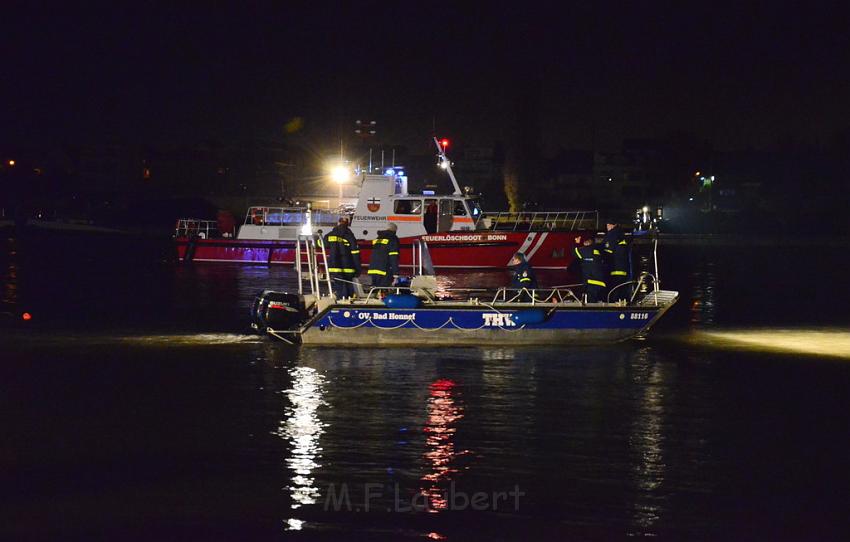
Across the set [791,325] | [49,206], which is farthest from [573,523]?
[49,206]

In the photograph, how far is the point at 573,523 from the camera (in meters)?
7.56

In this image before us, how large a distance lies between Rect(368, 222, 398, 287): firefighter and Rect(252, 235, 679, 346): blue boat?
0.32 metres

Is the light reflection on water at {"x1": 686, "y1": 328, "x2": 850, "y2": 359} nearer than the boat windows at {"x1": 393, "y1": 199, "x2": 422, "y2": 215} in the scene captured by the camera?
Yes

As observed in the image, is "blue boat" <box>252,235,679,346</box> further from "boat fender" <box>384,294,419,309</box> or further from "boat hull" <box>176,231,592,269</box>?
"boat hull" <box>176,231,592,269</box>

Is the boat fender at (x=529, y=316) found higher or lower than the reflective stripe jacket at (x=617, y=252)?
lower

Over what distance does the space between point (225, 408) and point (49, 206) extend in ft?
252

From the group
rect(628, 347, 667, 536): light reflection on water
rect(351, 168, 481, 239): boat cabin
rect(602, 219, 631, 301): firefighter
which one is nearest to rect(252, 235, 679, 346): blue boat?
rect(602, 219, 631, 301): firefighter

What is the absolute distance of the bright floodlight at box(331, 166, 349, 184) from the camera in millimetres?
35062

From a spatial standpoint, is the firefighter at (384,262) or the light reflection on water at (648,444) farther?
the firefighter at (384,262)

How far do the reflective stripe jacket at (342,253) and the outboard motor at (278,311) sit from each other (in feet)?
3.12

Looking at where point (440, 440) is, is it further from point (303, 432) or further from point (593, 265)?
point (593, 265)

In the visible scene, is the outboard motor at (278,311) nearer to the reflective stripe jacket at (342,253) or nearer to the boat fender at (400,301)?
the reflective stripe jacket at (342,253)

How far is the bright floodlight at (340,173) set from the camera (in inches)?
1380

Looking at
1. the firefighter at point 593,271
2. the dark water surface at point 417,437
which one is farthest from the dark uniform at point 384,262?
the firefighter at point 593,271
